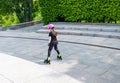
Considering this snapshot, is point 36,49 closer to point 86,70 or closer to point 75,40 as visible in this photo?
point 75,40

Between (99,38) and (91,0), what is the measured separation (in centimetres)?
368

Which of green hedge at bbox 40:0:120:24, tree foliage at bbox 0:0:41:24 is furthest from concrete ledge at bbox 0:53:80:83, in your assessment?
tree foliage at bbox 0:0:41:24

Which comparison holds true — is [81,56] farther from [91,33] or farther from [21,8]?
[21,8]

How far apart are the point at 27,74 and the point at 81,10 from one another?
A: 9.21 m

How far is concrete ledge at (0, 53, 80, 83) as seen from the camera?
684 centimetres

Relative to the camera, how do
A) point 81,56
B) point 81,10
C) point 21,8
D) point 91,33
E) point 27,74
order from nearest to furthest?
point 27,74, point 81,56, point 91,33, point 81,10, point 21,8

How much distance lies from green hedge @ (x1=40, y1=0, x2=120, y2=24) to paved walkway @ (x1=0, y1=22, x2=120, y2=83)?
2.61m

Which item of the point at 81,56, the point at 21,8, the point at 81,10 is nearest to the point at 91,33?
the point at 81,10

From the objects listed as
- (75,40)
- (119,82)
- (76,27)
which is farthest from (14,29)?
(119,82)

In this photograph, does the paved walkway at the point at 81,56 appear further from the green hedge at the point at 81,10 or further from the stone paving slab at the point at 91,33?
the green hedge at the point at 81,10

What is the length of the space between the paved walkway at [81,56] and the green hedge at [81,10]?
261 cm

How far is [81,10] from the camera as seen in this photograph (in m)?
15.7

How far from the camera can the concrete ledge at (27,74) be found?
6.84m

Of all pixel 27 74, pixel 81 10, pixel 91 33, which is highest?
pixel 81 10
